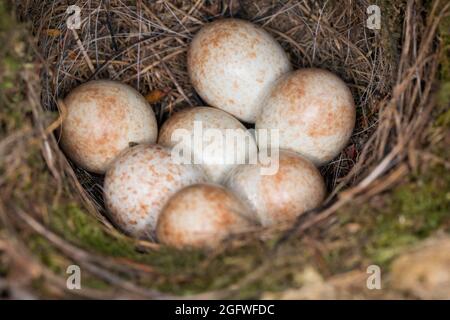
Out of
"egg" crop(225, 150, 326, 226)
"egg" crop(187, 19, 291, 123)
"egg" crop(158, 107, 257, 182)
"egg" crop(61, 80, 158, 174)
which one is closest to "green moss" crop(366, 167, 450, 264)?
"egg" crop(225, 150, 326, 226)

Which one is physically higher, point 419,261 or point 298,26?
point 298,26

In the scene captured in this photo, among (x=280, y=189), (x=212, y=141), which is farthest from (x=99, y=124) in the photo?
(x=280, y=189)

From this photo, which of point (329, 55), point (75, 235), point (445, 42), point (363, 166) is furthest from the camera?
point (329, 55)

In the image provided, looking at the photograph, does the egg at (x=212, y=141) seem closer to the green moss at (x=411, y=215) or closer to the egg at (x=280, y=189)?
the egg at (x=280, y=189)

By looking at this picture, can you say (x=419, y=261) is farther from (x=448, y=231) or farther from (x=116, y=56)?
(x=116, y=56)

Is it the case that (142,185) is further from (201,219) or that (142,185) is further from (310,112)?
(310,112)

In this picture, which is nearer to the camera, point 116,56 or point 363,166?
point 363,166

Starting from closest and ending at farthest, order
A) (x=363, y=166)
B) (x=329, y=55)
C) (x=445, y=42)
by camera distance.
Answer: (x=445, y=42), (x=363, y=166), (x=329, y=55)
